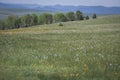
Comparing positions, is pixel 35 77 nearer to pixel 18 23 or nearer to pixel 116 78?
pixel 116 78

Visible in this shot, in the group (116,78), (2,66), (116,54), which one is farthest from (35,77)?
(116,54)

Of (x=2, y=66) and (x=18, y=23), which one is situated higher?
(x=2, y=66)

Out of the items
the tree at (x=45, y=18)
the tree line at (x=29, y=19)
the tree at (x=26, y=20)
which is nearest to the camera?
the tree line at (x=29, y=19)

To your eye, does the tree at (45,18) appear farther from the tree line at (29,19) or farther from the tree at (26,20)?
the tree at (26,20)

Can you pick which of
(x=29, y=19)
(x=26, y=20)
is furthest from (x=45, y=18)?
(x=26, y=20)

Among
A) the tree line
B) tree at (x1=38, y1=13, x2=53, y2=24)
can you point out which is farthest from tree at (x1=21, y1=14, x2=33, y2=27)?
tree at (x1=38, y1=13, x2=53, y2=24)

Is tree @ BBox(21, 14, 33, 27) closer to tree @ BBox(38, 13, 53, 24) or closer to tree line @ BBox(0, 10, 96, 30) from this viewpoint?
tree line @ BBox(0, 10, 96, 30)

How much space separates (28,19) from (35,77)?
475ft

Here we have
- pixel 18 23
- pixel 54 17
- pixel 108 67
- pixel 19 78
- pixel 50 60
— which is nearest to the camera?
pixel 19 78

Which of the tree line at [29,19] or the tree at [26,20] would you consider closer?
the tree line at [29,19]

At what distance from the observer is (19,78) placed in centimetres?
988

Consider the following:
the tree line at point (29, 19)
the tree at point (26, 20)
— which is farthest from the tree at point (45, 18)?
A: the tree at point (26, 20)

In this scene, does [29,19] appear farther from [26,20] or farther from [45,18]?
[45,18]

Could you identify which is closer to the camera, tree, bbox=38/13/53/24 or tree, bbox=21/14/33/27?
tree, bbox=21/14/33/27
